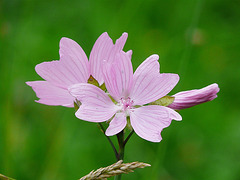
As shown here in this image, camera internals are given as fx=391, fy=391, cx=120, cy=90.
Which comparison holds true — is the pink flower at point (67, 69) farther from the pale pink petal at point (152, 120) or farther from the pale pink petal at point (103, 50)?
the pale pink petal at point (152, 120)

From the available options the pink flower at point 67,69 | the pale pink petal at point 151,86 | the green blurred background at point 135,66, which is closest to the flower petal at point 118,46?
the pink flower at point 67,69

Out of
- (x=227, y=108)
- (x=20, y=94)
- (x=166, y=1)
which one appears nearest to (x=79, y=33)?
(x=20, y=94)

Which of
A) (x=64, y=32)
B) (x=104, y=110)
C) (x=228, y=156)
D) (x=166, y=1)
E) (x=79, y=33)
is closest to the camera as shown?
(x=104, y=110)

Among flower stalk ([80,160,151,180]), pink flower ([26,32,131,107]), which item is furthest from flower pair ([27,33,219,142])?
flower stalk ([80,160,151,180])

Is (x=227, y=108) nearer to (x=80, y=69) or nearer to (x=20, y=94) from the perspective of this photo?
(x=20, y=94)

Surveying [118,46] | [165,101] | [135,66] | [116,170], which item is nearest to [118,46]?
[118,46]

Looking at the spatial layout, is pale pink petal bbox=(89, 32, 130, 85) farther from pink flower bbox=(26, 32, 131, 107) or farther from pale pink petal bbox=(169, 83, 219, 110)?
pale pink petal bbox=(169, 83, 219, 110)
